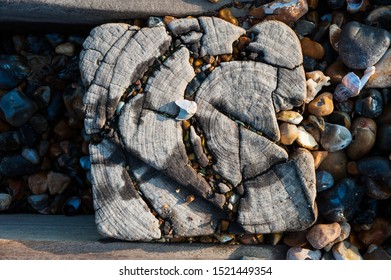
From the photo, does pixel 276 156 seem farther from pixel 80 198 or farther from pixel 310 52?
pixel 80 198

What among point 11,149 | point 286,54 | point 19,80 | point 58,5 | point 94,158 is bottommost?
point 11,149

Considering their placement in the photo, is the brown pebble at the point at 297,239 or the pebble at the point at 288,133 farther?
the brown pebble at the point at 297,239

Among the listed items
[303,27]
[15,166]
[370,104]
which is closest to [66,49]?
[15,166]

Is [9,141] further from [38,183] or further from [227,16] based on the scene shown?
[227,16]

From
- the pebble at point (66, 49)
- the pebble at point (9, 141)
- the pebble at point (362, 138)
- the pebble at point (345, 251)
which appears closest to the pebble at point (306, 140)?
the pebble at point (362, 138)

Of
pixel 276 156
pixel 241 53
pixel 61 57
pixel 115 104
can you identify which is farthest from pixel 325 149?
pixel 61 57

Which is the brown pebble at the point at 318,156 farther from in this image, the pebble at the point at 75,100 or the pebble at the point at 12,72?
the pebble at the point at 12,72
